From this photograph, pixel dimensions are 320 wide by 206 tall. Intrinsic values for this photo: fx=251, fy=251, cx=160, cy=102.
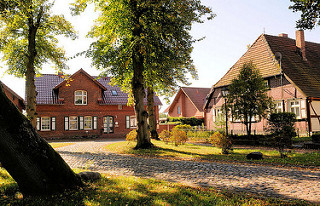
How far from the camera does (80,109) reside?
108 feet

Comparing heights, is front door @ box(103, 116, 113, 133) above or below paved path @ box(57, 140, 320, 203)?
above

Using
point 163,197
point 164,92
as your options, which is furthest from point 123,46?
point 163,197

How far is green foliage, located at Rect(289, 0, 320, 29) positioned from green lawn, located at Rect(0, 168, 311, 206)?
9915mm

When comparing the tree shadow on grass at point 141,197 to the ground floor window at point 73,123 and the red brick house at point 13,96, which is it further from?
the ground floor window at point 73,123

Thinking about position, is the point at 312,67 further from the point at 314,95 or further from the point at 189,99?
the point at 189,99

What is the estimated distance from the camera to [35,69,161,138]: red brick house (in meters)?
31.6

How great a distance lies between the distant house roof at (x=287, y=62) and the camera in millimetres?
22125

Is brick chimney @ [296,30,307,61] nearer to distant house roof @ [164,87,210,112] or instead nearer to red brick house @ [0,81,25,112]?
distant house roof @ [164,87,210,112]

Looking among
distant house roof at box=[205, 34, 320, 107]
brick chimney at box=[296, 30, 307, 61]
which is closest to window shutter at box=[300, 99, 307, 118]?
distant house roof at box=[205, 34, 320, 107]

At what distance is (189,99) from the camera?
44.1 metres

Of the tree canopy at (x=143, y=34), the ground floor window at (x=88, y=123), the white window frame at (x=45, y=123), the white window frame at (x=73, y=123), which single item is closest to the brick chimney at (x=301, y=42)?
the tree canopy at (x=143, y=34)

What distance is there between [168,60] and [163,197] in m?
11.0

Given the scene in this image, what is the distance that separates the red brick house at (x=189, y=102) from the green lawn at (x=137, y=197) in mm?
35415

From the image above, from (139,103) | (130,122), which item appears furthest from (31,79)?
(130,122)
